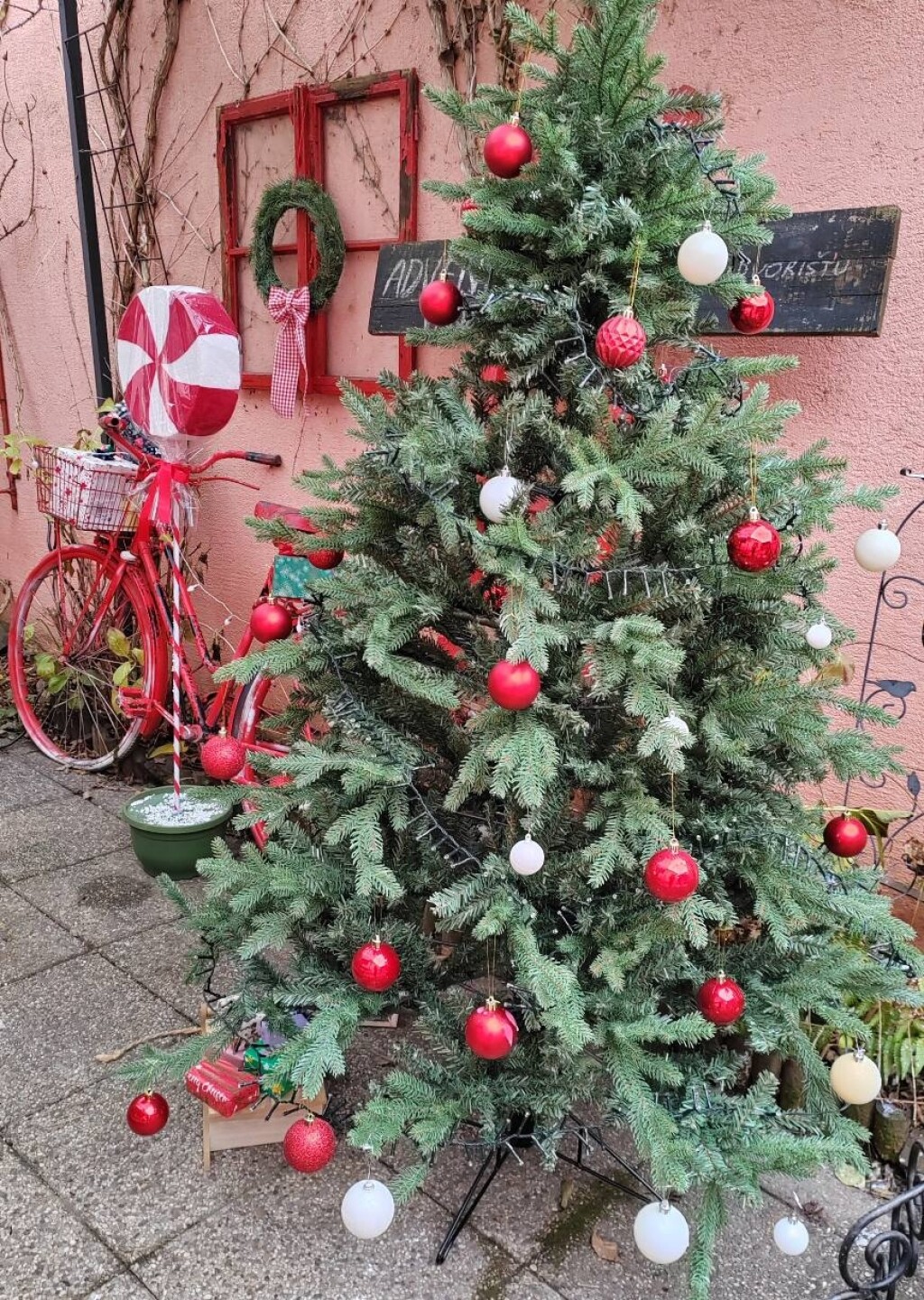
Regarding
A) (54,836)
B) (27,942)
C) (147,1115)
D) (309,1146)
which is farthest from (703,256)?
(54,836)

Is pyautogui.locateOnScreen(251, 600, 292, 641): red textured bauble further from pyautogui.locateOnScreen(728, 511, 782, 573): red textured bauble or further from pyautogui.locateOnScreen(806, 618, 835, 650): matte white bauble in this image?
pyautogui.locateOnScreen(806, 618, 835, 650): matte white bauble

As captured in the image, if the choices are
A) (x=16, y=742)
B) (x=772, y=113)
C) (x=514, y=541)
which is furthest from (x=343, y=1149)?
(x=16, y=742)

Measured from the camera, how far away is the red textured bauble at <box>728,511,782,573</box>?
1801 millimetres

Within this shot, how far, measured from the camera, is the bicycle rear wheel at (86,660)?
4.49 m

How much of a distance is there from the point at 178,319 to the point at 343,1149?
284cm

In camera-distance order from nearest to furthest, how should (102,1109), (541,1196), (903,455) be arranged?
(541,1196), (102,1109), (903,455)

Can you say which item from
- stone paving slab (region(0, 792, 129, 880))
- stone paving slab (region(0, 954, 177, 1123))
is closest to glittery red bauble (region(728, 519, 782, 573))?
stone paving slab (region(0, 954, 177, 1123))

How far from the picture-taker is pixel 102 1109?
2.61 metres

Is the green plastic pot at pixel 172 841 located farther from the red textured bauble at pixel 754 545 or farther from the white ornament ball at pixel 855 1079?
the red textured bauble at pixel 754 545

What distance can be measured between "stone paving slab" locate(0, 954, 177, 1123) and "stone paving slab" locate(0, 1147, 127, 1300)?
0.19 m

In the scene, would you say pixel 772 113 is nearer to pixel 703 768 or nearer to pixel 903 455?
pixel 903 455

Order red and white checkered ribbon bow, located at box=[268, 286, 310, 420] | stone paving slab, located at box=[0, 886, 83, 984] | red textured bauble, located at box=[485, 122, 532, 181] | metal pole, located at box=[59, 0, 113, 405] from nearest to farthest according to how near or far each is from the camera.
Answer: red textured bauble, located at box=[485, 122, 532, 181] → stone paving slab, located at box=[0, 886, 83, 984] → red and white checkered ribbon bow, located at box=[268, 286, 310, 420] → metal pole, located at box=[59, 0, 113, 405]

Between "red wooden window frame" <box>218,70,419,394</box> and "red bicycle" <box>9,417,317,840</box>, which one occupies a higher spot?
"red wooden window frame" <box>218,70,419,394</box>

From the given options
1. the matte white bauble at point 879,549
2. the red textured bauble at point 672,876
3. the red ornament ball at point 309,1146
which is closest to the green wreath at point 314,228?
the matte white bauble at point 879,549
